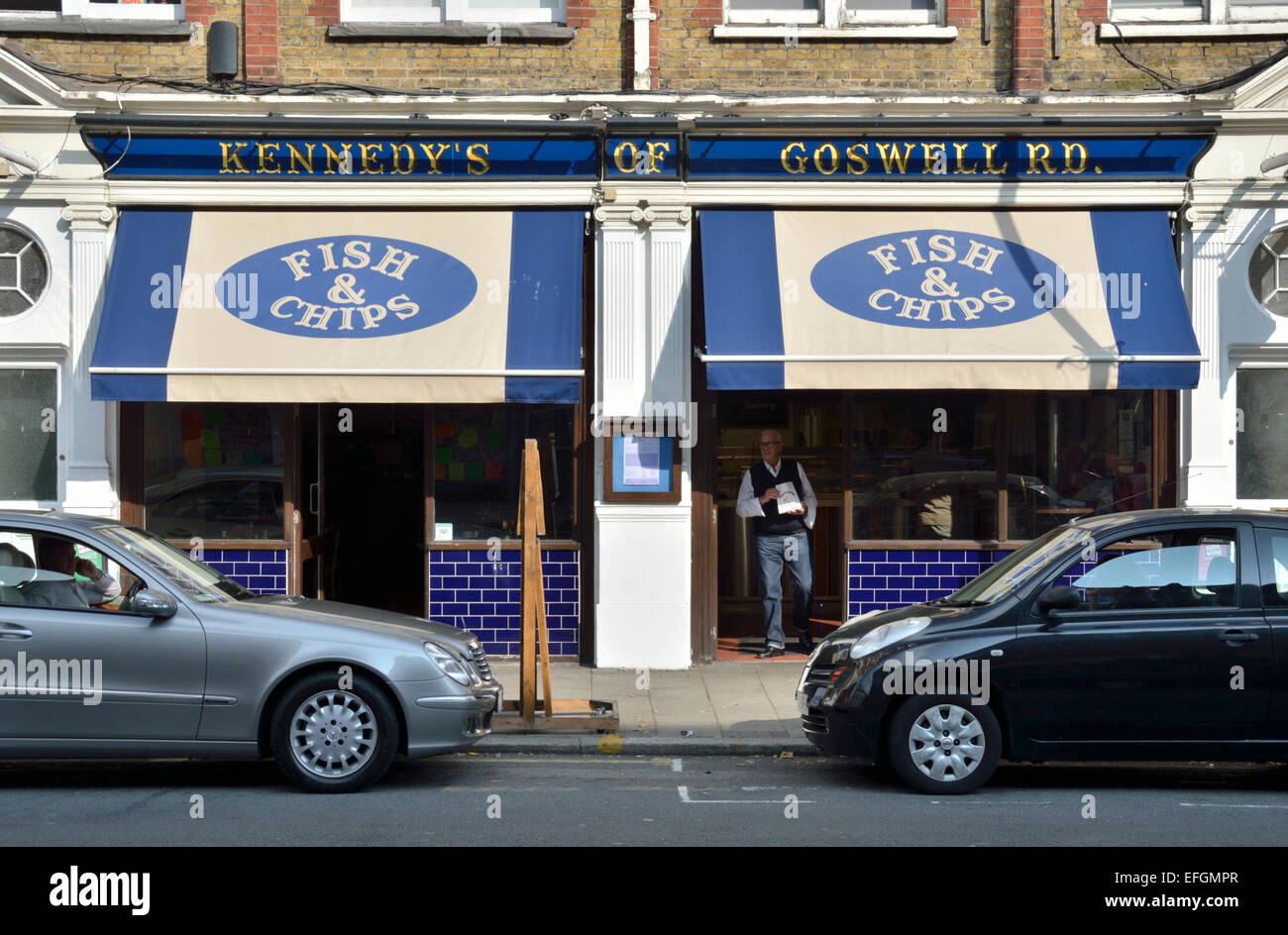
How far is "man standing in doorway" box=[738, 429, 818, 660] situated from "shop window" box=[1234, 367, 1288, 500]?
3.89 metres

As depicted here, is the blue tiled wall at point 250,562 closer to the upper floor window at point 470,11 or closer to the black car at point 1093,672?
the upper floor window at point 470,11

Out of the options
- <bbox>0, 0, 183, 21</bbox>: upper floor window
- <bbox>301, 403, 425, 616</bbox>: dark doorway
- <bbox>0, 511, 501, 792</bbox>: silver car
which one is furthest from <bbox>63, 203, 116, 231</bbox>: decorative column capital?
<bbox>0, 511, 501, 792</bbox>: silver car

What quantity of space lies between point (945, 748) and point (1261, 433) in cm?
629

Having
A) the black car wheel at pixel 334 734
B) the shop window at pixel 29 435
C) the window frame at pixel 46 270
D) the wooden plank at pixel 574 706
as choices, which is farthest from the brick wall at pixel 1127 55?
the shop window at pixel 29 435

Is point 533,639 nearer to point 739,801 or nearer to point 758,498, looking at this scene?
point 739,801

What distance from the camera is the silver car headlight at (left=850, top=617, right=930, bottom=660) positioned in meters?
7.56

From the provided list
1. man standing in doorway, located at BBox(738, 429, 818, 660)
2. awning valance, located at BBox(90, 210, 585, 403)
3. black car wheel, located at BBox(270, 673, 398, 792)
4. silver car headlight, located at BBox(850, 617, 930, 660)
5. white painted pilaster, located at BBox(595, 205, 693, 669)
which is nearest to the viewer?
black car wheel, located at BBox(270, 673, 398, 792)

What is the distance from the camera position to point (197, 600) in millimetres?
7422

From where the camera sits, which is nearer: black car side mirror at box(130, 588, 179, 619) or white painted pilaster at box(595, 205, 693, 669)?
black car side mirror at box(130, 588, 179, 619)

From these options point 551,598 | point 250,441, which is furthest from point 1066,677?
point 250,441

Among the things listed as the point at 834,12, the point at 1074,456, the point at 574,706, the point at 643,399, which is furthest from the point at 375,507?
the point at 1074,456

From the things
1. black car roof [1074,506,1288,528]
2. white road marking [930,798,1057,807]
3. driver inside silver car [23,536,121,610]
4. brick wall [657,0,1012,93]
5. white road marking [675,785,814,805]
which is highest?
brick wall [657,0,1012,93]

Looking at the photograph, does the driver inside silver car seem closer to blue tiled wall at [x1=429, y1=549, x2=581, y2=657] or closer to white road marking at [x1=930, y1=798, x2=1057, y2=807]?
blue tiled wall at [x1=429, y1=549, x2=581, y2=657]

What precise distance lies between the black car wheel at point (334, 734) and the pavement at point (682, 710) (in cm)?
145
